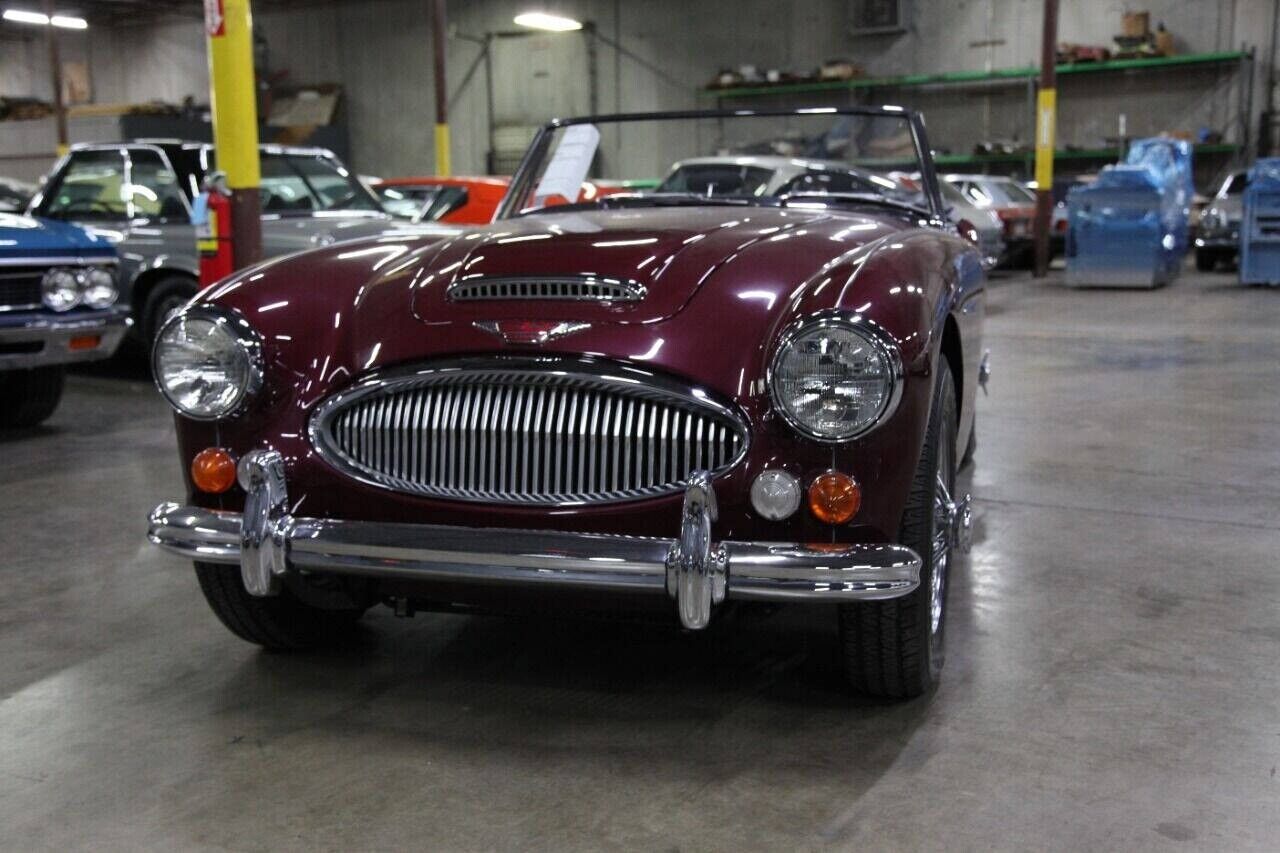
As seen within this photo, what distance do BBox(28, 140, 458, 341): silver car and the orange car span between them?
181cm

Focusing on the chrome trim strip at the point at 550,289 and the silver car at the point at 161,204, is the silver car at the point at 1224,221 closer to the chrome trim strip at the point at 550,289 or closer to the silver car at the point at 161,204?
the silver car at the point at 161,204

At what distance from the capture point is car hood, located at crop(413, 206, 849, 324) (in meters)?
2.52

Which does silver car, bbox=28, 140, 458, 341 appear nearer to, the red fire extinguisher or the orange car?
the red fire extinguisher

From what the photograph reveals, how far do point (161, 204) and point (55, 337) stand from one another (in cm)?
208

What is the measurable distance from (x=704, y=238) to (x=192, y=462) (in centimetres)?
116

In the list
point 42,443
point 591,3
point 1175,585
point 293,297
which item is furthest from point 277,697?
point 591,3

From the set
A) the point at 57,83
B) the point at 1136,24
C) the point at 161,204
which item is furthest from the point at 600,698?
the point at 57,83

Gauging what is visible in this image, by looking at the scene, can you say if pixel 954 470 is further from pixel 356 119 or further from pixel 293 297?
pixel 356 119

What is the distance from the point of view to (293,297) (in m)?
2.78

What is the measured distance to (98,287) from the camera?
6.02 m

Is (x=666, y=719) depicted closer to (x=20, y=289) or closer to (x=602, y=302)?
(x=602, y=302)

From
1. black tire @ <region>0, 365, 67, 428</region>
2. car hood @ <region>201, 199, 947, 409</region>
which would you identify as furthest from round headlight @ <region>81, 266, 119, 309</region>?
car hood @ <region>201, 199, 947, 409</region>

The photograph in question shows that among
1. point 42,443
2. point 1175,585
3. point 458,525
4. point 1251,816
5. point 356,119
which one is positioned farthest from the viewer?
point 356,119

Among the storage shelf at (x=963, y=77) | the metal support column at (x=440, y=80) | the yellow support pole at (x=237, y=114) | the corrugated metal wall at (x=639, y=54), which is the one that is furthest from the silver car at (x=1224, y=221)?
the yellow support pole at (x=237, y=114)
